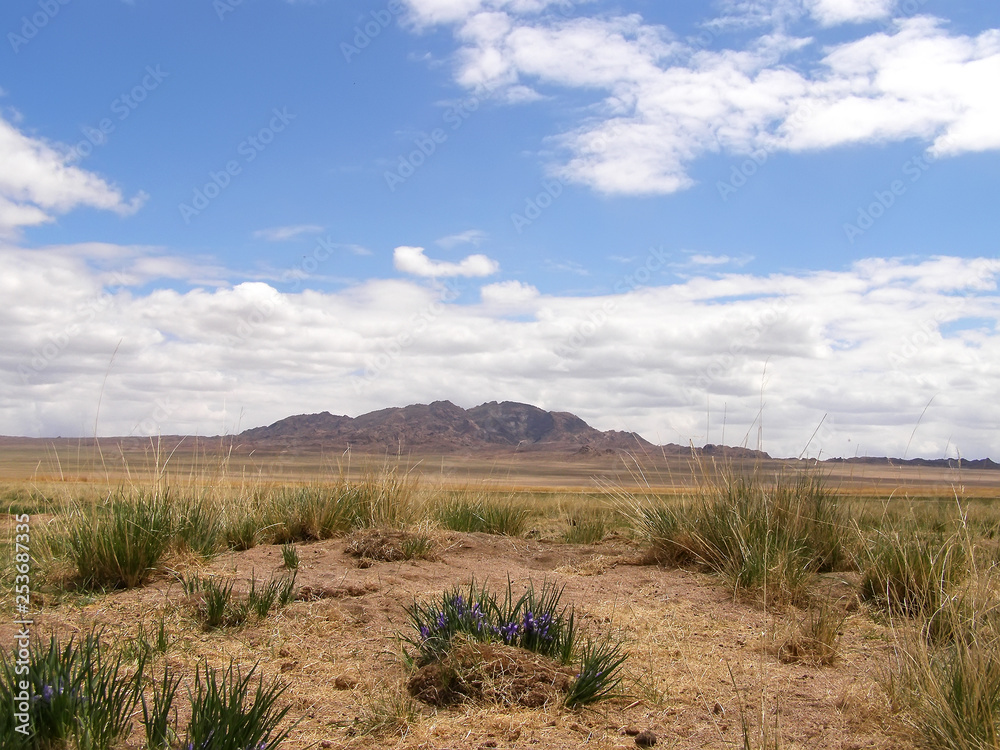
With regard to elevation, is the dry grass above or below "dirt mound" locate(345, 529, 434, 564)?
below

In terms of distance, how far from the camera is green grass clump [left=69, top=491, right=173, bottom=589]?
5.89 metres

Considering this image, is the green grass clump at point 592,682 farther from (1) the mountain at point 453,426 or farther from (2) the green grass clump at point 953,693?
(1) the mountain at point 453,426

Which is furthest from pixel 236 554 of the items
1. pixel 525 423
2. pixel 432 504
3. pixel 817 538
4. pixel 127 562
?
pixel 525 423

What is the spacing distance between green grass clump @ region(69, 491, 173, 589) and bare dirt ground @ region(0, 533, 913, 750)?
0.63ft

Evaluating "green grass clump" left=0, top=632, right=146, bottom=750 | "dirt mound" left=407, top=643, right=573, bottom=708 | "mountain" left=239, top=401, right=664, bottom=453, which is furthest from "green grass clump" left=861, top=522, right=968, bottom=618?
"mountain" left=239, top=401, right=664, bottom=453

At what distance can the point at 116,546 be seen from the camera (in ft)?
19.5

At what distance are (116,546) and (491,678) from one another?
3571 mm

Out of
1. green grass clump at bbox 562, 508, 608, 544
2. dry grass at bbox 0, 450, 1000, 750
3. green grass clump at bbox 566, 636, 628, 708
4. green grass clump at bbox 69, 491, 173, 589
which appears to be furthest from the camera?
green grass clump at bbox 562, 508, 608, 544

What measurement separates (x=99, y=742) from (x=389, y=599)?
269cm

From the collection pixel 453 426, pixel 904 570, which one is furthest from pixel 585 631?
pixel 453 426

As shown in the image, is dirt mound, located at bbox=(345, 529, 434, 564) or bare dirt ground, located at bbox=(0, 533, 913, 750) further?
dirt mound, located at bbox=(345, 529, 434, 564)

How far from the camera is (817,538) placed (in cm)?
723

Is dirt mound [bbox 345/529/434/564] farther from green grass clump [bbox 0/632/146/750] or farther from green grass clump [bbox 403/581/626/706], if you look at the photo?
green grass clump [bbox 0/632/146/750]

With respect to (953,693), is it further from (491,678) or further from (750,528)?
(750,528)
